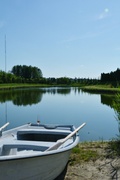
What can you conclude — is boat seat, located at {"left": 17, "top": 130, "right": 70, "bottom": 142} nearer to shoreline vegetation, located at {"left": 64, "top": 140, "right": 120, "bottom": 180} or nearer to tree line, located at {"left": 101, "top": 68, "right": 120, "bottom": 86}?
shoreline vegetation, located at {"left": 64, "top": 140, "right": 120, "bottom": 180}

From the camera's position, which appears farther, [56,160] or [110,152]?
[110,152]

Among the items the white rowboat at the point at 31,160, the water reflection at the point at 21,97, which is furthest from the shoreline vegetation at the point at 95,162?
the water reflection at the point at 21,97

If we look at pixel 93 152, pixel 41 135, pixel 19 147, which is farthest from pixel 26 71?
pixel 19 147

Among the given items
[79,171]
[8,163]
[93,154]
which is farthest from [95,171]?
[8,163]

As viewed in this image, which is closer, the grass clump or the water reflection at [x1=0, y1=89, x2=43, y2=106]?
the grass clump

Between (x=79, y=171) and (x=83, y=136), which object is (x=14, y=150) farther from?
(x=83, y=136)

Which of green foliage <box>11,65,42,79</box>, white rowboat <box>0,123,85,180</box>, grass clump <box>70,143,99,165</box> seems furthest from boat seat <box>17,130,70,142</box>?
green foliage <box>11,65,42,79</box>

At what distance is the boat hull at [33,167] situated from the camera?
12.3 feet

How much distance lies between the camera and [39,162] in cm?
407

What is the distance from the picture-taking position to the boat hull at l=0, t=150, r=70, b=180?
148 inches

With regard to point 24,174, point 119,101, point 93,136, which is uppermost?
point 119,101

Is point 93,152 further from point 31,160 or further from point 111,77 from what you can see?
point 111,77

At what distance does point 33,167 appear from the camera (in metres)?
4.02

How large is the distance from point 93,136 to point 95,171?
569cm
